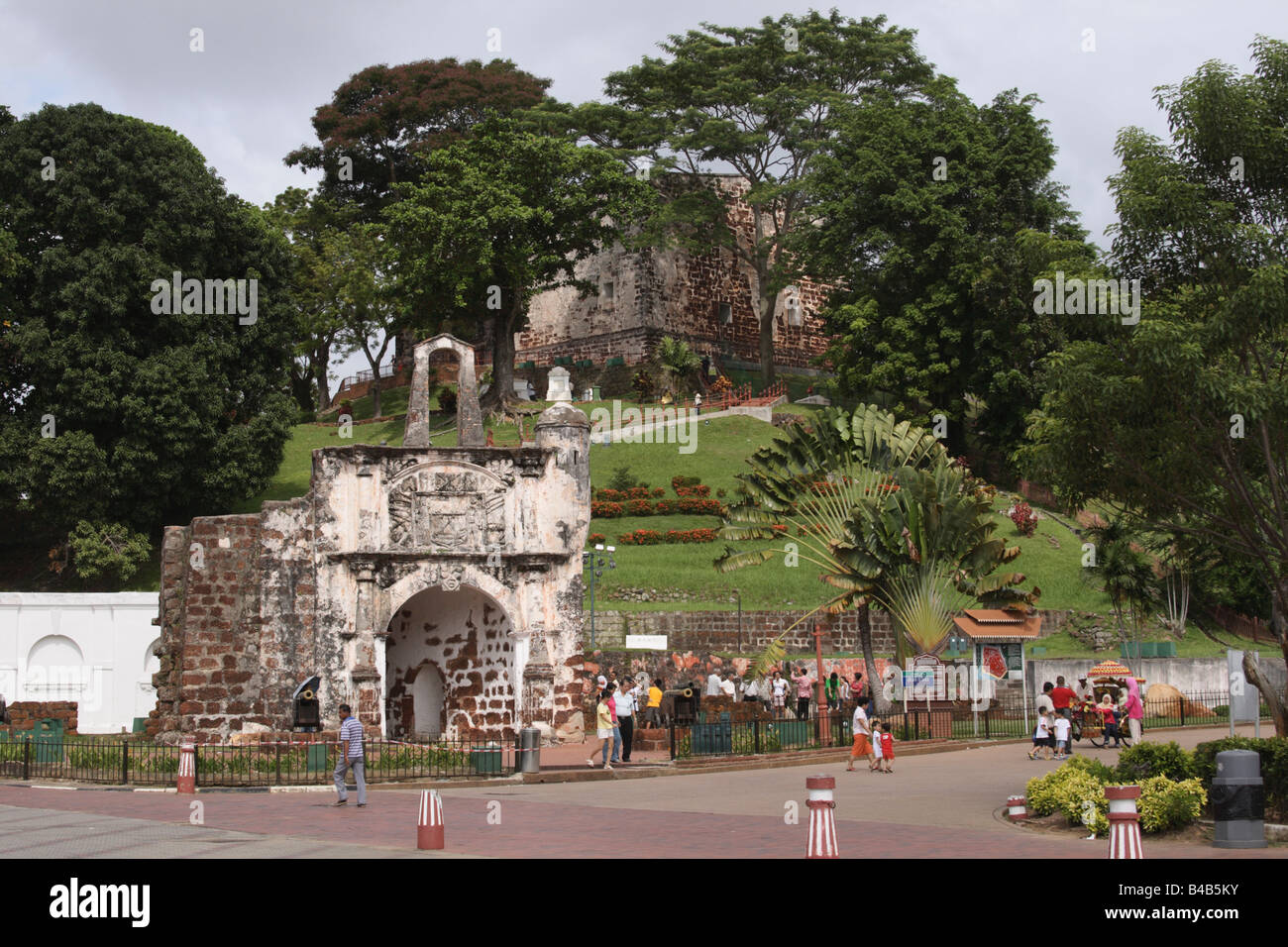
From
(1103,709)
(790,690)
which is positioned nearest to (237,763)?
(790,690)

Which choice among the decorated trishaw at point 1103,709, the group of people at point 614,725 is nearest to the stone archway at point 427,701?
the group of people at point 614,725

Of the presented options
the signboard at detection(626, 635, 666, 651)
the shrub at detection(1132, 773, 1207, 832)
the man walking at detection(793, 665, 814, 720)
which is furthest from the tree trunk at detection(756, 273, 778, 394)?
the shrub at detection(1132, 773, 1207, 832)

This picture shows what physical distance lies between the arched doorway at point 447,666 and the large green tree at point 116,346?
65.7ft

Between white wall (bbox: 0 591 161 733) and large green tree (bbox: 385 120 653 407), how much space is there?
2470 centimetres

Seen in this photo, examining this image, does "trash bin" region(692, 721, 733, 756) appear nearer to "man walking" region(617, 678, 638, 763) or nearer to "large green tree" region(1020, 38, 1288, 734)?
"man walking" region(617, 678, 638, 763)

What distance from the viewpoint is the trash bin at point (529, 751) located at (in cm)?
2408

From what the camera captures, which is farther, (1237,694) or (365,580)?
(365,580)

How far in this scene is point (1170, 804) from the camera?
54.7 ft

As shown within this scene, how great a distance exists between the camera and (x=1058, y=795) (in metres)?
17.6

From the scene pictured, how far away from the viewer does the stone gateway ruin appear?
27969 millimetres

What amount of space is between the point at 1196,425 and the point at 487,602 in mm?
15804

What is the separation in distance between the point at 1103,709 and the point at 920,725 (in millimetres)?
3849

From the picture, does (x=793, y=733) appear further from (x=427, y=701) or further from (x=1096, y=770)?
(x=1096, y=770)

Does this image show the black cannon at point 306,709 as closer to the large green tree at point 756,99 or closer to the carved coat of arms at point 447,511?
the carved coat of arms at point 447,511
